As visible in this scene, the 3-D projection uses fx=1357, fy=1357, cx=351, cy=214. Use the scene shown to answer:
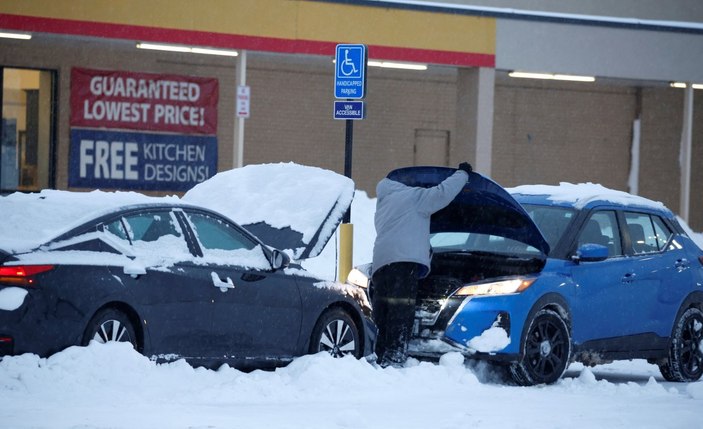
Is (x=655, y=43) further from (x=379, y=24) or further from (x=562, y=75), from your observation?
(x=379, y=24)

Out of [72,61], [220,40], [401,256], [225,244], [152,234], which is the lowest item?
[401,256]

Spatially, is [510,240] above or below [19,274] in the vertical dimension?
above

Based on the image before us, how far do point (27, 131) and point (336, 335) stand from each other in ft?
48.7

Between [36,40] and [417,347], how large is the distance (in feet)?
45.6

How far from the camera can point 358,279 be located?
12.7 meters

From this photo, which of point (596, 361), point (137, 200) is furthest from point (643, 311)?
point (137, 200)

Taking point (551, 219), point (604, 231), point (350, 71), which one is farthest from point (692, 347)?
point (350, 71)

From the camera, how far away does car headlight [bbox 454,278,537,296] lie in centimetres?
1155

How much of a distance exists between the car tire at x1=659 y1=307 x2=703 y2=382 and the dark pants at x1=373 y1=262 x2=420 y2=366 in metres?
2.93

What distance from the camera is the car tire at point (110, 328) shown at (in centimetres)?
916

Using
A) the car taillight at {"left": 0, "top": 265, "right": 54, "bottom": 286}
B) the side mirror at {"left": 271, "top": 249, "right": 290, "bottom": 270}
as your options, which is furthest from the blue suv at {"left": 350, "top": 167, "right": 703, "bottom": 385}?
the car taillight at {"left": 0, "top": 265, "right": 54, "bottom": 286}

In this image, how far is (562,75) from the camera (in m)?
26.4

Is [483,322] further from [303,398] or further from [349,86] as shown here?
[349,86]

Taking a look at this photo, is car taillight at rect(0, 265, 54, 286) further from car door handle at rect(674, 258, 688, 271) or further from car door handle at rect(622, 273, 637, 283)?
car door handle at rect(674, 258, 688, 271)
